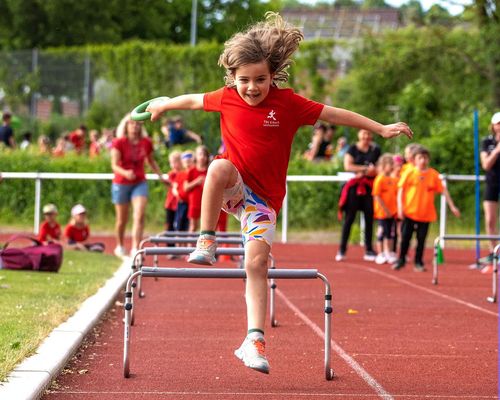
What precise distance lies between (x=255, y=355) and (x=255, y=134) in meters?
1.28

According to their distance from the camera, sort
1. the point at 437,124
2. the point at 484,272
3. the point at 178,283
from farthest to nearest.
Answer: the point at 437,124, the point at 484,272, the point at 178,283

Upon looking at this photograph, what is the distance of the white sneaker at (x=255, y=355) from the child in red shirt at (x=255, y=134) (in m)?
0.16

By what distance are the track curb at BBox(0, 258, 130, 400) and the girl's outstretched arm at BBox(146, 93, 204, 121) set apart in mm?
1585

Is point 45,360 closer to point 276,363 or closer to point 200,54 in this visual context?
point 276,363

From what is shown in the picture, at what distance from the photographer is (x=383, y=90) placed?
3447 centimetres

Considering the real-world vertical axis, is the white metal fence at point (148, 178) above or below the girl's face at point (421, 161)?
below

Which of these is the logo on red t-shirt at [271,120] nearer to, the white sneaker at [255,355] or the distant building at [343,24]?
the white sneaker at [255,355]

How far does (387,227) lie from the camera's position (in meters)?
18.3

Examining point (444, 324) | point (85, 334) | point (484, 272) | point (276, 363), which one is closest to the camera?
point (276, 363)

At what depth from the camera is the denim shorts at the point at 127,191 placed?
16625 millimetres

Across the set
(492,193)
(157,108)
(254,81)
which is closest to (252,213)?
(254,81)

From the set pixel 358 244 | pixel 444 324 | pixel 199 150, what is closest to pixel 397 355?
pixel 444 324

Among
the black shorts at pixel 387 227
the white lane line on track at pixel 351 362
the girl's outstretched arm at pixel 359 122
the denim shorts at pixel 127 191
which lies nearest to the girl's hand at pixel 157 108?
the girl's outstretched arm at pixel 359 122

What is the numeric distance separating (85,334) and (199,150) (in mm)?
9199
